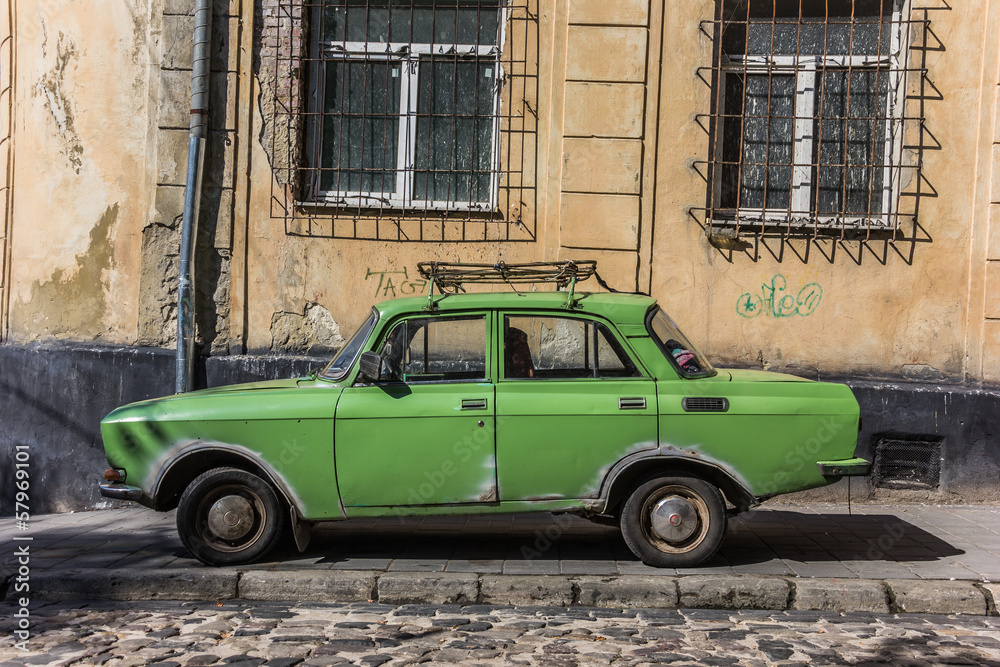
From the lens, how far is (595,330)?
18.1 ft

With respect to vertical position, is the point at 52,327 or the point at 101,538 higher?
the point at 52,327

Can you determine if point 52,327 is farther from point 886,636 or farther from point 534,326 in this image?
point 886,636

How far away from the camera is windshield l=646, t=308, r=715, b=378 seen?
217 inches

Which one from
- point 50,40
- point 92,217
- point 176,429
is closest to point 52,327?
point 92,217

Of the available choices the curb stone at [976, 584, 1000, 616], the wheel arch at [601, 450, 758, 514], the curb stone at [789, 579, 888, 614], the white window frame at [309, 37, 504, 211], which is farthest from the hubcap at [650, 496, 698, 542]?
the white window frame at [309, 37, 504, 211]

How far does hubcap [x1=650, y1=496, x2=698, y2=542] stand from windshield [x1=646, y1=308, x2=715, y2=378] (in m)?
0.78

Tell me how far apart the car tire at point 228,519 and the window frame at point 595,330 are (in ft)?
5.29

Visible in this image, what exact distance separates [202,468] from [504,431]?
6.37ft

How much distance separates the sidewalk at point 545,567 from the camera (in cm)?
495

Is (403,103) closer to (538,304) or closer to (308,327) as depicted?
(308,327)

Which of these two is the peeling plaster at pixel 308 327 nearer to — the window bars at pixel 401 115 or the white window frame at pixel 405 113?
the window bars at pixel 401 115

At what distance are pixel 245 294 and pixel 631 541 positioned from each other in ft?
15.1

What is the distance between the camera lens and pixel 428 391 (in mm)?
5418

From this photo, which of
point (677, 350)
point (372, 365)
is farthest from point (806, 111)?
point (372, 365)
